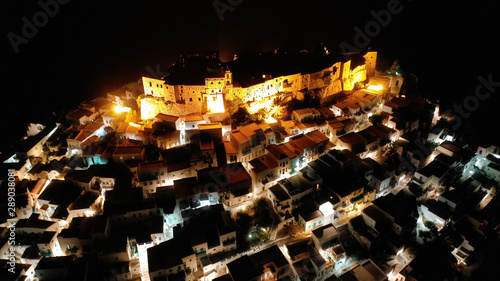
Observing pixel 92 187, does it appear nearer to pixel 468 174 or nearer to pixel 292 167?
pixel 292 167

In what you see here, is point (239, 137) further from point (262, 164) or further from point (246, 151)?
point (262, 164)

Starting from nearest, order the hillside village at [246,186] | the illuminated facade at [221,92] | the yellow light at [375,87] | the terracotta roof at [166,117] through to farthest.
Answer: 1. the hillside village at [246,186]
2. the terracotta roof at [166,117]
3. the illuminated facade at [221,92]
4. the yellow light at [375,87]

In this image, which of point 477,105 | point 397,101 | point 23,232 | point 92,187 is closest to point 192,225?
point 92,187

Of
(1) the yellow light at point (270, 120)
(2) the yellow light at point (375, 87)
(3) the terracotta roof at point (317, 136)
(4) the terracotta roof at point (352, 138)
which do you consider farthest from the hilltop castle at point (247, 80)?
(4) the terracotta roof at point (352, 138)

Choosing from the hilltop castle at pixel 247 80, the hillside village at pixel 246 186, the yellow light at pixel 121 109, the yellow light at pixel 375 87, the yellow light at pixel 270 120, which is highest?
the hilltop castle at pixel 247 80

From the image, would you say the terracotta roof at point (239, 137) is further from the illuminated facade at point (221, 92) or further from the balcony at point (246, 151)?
the illuminated facade at point (221, 92)

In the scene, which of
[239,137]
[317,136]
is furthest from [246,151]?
[317,136]

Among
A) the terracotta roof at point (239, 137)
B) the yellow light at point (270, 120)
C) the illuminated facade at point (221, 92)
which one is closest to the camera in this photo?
the terracotta roof at point (239, 137)

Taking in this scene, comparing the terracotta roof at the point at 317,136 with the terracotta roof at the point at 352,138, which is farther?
the terracotta roof at the point at 317,136

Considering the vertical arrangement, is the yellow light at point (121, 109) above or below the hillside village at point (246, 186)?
above
